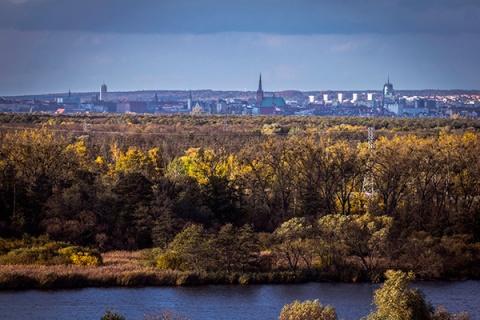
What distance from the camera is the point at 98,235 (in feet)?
159

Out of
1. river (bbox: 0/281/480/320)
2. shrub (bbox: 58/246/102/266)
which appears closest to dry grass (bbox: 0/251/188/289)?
shrub (bbox: 58/246/102/266)

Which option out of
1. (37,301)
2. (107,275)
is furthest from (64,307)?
(107,275)

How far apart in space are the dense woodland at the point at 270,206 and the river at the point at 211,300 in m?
2.38

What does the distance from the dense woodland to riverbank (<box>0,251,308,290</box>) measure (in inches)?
37.9

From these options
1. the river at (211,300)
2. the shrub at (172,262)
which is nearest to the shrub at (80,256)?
the shrub at (172,262)

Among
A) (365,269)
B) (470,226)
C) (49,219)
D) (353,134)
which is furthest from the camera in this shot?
(353,134)

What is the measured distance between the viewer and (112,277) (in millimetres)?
42719

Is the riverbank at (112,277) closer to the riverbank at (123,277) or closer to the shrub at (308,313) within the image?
the riverbank at (123,277)

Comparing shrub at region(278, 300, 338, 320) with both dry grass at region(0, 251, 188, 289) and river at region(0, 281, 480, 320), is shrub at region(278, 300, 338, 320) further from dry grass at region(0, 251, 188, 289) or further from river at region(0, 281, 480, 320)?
dry grass at region(0, 251, 188, 289)

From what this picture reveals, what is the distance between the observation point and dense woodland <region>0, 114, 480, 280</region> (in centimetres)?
4609

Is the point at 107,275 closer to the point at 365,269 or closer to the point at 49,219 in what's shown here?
the point at 49,219

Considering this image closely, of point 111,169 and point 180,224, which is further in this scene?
point 111,169

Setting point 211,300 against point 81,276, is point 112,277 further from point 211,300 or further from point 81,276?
point 211,300

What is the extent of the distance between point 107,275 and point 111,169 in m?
23.3
